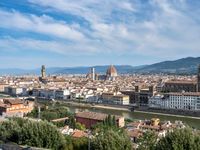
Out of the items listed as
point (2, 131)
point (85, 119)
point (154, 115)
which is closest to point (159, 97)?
point (154, 115)

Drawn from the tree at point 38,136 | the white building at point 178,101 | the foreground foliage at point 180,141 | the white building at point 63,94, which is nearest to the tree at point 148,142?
the foreground foliage at point 180,141

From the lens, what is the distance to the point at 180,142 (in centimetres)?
961

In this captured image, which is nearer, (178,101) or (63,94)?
(178,101)

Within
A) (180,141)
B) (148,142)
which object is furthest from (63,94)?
(180,141)

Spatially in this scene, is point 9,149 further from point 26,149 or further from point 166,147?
point 166,147

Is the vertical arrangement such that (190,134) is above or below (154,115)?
above

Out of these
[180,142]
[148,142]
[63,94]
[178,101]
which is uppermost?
[180,142]

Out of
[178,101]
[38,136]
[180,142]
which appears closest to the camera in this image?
[180,142]

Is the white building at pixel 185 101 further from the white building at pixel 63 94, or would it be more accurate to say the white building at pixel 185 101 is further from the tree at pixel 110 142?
the tree at pixel 110 142

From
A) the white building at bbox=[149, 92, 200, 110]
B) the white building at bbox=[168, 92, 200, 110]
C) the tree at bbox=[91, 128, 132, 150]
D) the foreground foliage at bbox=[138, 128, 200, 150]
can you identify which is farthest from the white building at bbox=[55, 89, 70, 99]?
the foreground foliage at bbox=[138, 128, 200, 150]

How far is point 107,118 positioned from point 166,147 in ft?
26.9

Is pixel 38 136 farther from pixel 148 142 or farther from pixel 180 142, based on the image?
pixel 180 142

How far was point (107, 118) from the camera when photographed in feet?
57.9

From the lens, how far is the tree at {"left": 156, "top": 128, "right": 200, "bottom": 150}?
9531 mm
